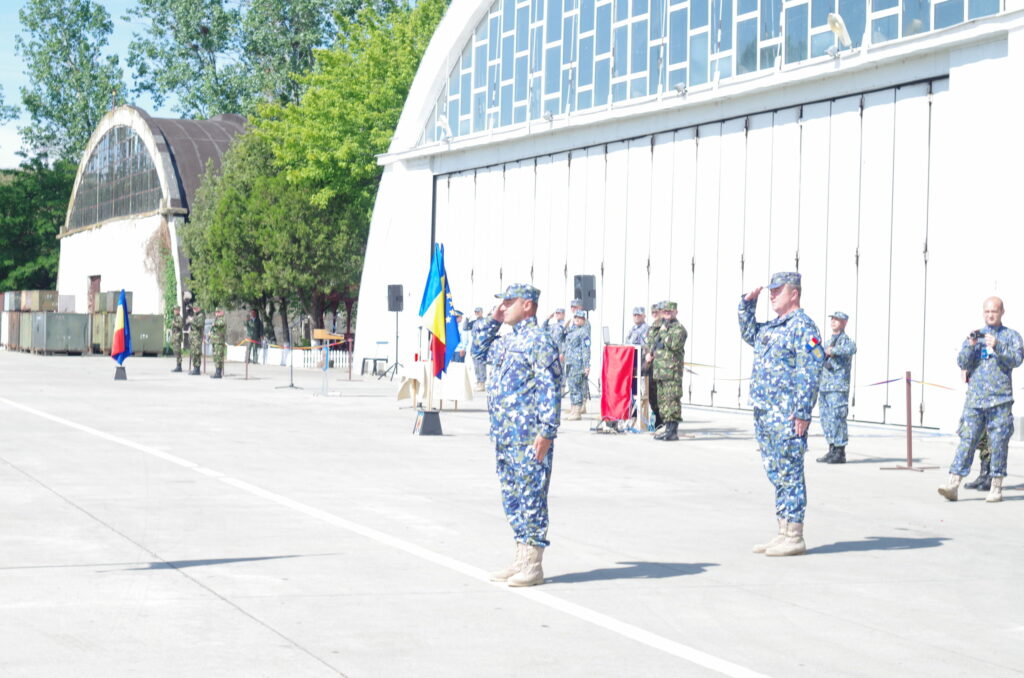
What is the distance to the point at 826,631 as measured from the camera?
24.4ft

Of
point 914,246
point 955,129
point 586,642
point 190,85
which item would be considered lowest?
point 586,642

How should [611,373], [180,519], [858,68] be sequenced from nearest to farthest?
[180,519], [611,373], [858,68]

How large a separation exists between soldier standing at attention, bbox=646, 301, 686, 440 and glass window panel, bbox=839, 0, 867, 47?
24.7 ft

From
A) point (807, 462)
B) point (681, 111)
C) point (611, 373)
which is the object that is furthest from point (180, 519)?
point (681, 111)

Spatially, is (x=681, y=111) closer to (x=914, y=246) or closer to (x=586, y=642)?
(x=914, y=246)

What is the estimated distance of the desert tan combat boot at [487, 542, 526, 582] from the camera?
336 inches

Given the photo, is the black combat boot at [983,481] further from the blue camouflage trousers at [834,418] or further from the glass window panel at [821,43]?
the glass window panel at [821,43]

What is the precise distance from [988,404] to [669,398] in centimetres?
711

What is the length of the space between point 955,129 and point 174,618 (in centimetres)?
1816

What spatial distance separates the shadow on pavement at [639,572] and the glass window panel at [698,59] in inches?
818

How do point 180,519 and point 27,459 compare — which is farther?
point 27,459

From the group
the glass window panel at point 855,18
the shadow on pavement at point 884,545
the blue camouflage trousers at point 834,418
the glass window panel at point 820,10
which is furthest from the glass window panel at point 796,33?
the shadow on pavement at point 884,545

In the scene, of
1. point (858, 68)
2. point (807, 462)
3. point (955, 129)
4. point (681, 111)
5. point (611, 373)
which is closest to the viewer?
point (807, 462)

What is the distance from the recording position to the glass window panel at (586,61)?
1302 inches
